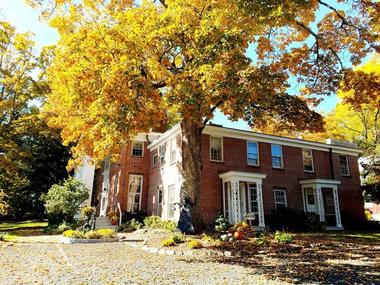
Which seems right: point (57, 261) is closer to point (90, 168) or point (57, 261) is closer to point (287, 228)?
point (287, 228)

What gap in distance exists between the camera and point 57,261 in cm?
903

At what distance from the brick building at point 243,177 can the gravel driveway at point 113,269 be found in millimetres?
7974

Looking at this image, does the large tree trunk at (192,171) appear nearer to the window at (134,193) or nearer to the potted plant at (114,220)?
the potted plant at (114,220)

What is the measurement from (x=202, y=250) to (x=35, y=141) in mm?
26133

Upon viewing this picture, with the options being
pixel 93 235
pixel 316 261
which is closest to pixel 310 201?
pixel 316 261

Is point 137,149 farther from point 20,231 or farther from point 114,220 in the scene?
point 20,231

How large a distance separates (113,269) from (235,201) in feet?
34.9

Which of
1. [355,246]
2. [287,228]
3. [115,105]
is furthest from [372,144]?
[115,105]

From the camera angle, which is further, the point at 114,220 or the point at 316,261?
the point at 114,220

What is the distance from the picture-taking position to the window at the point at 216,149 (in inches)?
761

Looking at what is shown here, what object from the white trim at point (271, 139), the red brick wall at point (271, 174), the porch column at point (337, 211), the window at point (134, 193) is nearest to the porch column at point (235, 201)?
the red brick wall at point (271, 174)

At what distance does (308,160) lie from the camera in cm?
2223

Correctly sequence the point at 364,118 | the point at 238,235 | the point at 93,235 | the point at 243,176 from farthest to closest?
1. the point at 364,118
2. the point at 243,176
3. the point at 93,235
4. the point at 238,235

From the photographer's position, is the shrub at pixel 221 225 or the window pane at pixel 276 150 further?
the window pane at pixel 276 150
